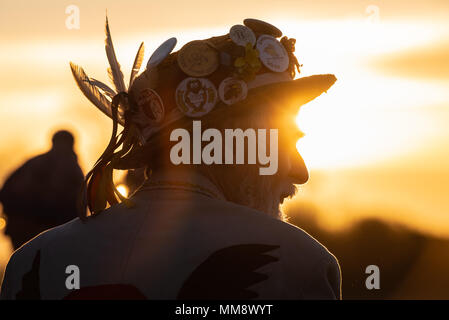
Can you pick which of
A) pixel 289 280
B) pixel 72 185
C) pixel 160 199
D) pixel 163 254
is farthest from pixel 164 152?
pixel 72 185

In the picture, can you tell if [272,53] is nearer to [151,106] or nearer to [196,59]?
[196,59]

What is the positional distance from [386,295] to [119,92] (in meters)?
19.1

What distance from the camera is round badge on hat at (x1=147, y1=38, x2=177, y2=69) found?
4.52 m

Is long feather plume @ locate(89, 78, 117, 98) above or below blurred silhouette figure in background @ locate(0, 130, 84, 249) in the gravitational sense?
above

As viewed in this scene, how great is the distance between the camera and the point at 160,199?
4273mm

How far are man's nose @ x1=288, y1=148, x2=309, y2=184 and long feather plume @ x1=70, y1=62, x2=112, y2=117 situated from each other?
900 mm

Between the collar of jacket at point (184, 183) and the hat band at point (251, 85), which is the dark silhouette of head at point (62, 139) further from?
the collar of jacket at point (184, 183)

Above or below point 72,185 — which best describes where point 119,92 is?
above

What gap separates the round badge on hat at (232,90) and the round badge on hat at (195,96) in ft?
0.14

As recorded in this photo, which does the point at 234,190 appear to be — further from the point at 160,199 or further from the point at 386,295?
the point at 386,295

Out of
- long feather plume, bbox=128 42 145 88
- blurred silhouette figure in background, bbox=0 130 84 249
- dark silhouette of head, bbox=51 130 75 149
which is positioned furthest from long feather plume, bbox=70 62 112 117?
dark silhouette of head, bbox=51 130 75 149

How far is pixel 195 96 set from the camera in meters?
4.35

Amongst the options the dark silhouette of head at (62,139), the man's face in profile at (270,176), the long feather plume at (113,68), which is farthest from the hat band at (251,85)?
the dark silhouette of head at (62,139)

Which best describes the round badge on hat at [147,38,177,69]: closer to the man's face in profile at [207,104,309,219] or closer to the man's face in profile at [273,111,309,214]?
the man's face in profile at [207,104,309,219]
